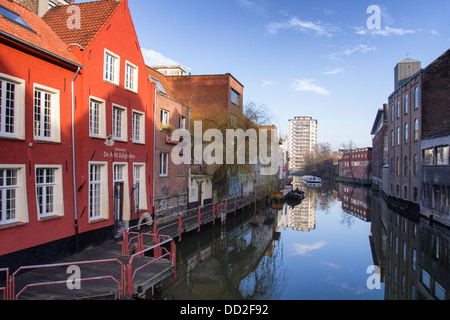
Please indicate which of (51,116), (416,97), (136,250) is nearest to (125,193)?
(136,250)

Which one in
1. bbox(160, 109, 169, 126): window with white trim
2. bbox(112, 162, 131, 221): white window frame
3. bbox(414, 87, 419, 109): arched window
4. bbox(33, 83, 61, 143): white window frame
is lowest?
bbox(112, 162, 131, 221): white window frame

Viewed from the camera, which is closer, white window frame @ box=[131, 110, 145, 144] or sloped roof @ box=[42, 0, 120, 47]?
sloped roof @ box=[42, 0, 120, 47]

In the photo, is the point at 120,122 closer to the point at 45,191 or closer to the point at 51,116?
the point at 51,116

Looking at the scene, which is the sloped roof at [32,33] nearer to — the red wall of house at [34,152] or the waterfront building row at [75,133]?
the waterfront building row at [75,133]

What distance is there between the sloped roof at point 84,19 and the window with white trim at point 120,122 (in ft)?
9.68

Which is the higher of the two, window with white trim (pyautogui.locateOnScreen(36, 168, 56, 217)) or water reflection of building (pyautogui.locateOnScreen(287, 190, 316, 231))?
window with white trim (pyautogui.locateOnScreen(36, 168, 56, 217))

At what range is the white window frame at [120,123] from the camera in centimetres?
1382

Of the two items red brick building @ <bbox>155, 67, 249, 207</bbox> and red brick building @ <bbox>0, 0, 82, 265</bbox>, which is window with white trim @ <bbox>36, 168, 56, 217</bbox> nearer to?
red brick building @ <bbox>0, 0, 82, 265</bbox>

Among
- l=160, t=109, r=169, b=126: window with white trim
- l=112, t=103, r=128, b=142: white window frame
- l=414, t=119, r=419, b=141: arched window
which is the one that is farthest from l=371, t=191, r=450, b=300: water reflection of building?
l=160, t=109, r=169, b=126: window with white trim

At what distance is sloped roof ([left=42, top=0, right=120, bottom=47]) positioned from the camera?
12.7m

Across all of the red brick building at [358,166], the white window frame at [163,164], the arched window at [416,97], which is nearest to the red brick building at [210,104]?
the white window frame at [163,164]

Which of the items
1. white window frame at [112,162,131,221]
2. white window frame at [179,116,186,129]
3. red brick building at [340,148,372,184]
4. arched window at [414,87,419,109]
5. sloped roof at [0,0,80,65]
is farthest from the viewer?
red brick building at [340,148,372,184]

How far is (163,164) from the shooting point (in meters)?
18.4

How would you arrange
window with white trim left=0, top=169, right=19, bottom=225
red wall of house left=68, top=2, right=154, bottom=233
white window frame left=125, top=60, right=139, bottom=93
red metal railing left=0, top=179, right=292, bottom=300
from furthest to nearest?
white window frame left=125, top=60, right=139, bottom=93
red wall of house left=68, top=2, right=154, bottom=233
window with white trim left=0, top=169, right=19, bottom=225
red metal railing left=0, top=179, right=292, bottom=300
